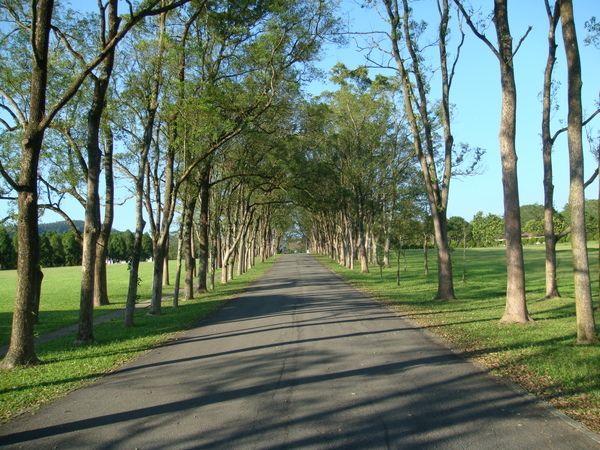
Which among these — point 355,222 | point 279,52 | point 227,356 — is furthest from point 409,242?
point 227,356

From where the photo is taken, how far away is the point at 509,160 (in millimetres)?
12461

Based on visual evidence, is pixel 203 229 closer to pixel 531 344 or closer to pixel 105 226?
pixel 105 226

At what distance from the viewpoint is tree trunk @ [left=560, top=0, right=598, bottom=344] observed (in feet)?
30.0

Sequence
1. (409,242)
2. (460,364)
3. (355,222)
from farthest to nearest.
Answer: (355,222)
(409,242)
(460,364)

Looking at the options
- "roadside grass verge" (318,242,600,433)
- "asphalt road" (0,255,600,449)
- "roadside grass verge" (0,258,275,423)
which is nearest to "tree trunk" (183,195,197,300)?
"roadside grass verge" (0,258,275,423)

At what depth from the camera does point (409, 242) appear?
29156 mm

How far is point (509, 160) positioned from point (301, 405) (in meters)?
9.24

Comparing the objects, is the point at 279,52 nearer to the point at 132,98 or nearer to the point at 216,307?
the point at 132,98

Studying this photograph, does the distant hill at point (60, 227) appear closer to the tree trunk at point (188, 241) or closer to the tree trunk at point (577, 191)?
the tree trunk at point (188, 241)

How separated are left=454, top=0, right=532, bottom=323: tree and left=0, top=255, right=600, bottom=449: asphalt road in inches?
144

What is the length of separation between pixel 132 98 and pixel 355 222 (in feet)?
92.3

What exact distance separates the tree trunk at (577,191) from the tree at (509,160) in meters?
2.63

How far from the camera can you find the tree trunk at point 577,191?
30.0 ft

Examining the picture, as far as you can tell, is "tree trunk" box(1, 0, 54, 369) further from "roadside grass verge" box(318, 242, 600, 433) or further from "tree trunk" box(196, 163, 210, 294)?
"tree trunk" box(196, 163, 210, 294)
